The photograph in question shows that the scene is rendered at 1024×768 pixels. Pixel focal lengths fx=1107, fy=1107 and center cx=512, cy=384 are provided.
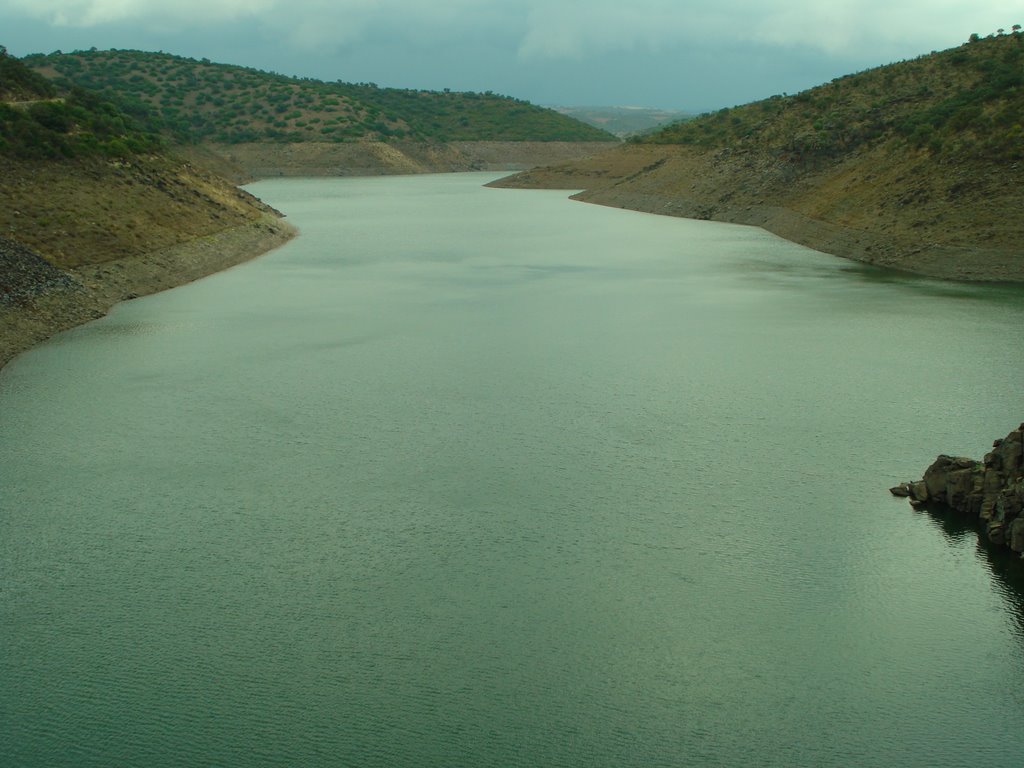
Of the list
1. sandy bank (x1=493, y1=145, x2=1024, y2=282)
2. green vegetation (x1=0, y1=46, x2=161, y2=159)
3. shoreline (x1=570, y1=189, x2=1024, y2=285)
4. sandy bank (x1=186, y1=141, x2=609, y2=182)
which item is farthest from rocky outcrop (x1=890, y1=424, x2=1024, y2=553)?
sandy bank (x1=186, y1=141, x2=609, y2=182)

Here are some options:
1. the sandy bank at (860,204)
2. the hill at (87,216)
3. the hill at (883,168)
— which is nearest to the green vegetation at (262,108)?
the hill at (883,168)

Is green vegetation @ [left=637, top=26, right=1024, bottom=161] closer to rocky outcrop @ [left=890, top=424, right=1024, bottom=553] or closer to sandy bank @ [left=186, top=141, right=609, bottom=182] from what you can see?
rocky outcrop @ [left=890, top=424, right=1024, bottom=553]

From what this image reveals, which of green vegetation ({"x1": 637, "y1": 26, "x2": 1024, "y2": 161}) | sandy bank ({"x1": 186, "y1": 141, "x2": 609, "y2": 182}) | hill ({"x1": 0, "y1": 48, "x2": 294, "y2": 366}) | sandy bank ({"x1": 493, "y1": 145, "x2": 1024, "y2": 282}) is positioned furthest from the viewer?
sandy bank ({"x1": 186, "y1": 141, "x2": 609, "y2": 182})

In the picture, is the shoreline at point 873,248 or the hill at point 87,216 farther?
the shoreline at point 873,248

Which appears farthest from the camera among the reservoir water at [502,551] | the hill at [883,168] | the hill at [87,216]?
the hill at [883,168]

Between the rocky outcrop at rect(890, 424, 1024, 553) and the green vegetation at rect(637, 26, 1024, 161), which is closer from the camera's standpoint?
the rocky outcrop at rect(890, 424, 1024, 553)

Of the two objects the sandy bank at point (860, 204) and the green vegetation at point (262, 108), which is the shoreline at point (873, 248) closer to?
the sandy bank at point (860, 204)

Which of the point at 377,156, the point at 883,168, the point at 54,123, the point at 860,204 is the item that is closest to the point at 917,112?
the point at 883,168

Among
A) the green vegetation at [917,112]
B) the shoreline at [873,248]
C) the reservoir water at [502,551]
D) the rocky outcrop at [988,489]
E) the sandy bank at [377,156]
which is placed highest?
the green vegetation at [917,112]
